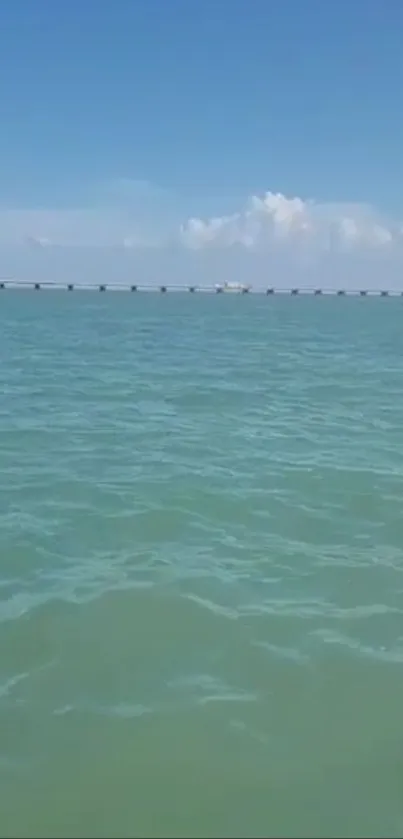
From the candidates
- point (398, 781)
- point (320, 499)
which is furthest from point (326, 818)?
point (320, 499)

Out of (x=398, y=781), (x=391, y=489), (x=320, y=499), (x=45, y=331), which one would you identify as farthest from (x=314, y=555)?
(x=45, y=331)

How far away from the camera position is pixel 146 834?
585 centimetres

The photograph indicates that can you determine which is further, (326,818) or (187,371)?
(187,371)

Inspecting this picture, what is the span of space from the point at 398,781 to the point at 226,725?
1.50 meters

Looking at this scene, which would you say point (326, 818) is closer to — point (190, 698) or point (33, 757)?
point (190, 698)

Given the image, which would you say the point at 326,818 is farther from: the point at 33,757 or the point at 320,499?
the point at 320,499

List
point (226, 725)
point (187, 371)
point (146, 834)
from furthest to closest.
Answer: point (187, 371), point (226, 725), point (146, 834)

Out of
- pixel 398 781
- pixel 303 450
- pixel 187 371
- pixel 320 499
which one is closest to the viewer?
pixel 398 781

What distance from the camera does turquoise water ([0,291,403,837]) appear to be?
6309mm

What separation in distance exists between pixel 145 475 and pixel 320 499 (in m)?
3.29

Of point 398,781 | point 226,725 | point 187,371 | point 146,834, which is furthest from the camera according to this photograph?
point 187,371

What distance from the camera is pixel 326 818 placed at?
602cm

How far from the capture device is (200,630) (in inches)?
350

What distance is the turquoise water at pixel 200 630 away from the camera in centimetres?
631
